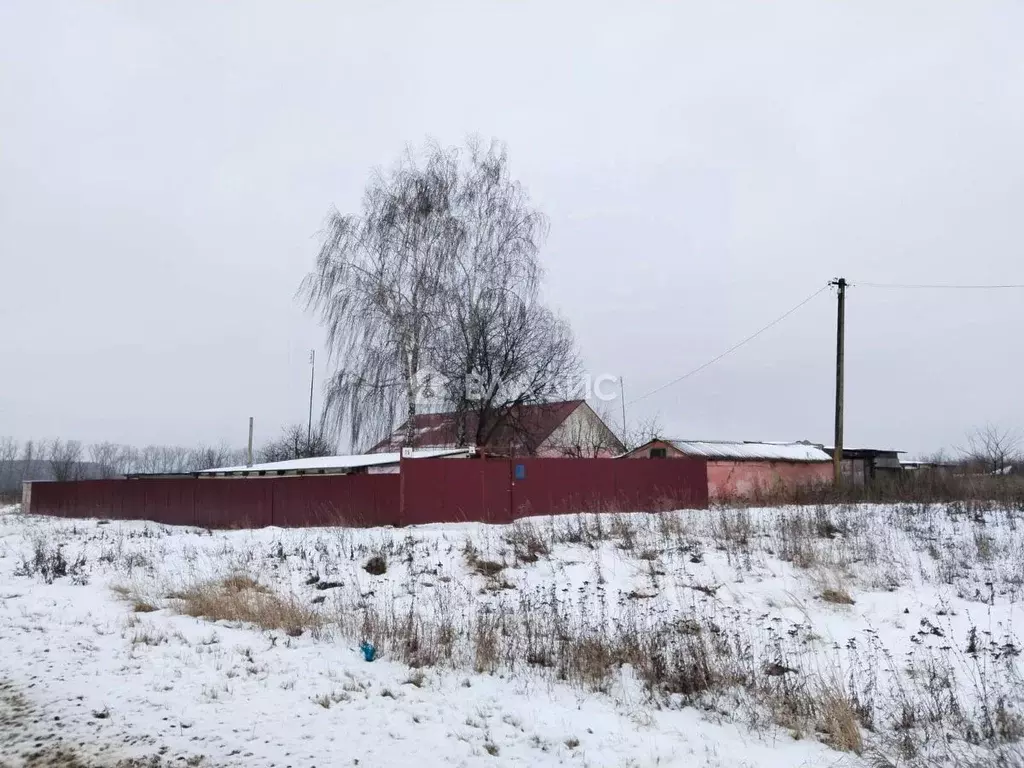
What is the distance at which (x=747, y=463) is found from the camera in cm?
3105

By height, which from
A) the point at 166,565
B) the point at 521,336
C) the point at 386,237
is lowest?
the point at 166,565

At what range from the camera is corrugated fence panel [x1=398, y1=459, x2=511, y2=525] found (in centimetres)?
1672

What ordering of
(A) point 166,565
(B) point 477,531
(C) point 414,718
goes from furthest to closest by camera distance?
(B) point 477,531 < (A) point 166,565 < (C) point 414,718

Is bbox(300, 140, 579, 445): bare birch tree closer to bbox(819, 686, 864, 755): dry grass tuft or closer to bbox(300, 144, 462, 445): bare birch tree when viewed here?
bbox(300, 144, 462, 445): bare birch tree

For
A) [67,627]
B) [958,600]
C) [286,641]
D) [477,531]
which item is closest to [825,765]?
[286,641]

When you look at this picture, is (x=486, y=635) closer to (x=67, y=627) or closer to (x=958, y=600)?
(x=67, y=627)

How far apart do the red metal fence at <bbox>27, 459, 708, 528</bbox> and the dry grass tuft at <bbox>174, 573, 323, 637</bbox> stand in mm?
6567

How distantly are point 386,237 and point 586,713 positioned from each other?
Answer: 21755mm

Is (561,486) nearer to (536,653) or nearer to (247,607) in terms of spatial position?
(247,607)

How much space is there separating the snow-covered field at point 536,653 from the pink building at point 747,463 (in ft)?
52.8

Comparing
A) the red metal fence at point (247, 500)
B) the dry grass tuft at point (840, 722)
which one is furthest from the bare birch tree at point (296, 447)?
the dry grass tuft at point (840, 722)

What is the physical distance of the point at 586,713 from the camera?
5535 millimetres

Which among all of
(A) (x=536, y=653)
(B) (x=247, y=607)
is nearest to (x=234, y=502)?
(B) (x=247, y=607)

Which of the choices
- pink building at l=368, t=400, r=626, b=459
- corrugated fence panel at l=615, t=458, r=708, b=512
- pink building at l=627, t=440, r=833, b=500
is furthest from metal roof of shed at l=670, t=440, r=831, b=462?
corrugated fence panel at l=615, t=458, r=708, b=512
